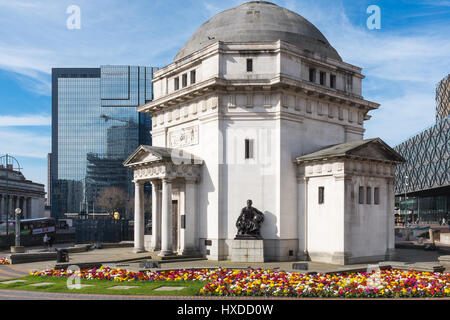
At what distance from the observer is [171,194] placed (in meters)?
36.7

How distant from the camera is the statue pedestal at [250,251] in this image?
1320 inches

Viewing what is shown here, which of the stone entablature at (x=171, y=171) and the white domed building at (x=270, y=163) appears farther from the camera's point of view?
the stone entablature at (x=171, y=171)

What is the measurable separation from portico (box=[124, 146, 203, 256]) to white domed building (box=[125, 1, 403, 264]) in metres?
0.08

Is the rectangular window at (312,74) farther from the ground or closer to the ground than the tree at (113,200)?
farther from the ground

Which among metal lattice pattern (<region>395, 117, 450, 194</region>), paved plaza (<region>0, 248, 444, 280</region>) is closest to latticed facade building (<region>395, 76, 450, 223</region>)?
metal lattice pattern (<region>395, 117, 450, 194</region>)

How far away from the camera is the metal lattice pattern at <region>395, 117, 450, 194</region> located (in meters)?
104

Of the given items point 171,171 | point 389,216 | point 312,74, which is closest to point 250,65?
point 312,74

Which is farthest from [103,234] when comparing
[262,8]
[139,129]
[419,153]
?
[139,129]

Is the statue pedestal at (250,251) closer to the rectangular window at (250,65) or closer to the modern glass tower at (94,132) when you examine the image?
the rectangular window at (250,65)

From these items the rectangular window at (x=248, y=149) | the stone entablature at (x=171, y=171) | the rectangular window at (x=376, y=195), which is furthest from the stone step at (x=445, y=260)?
the stone entablature at (x=171, y=171)

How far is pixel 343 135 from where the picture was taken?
4066 centimetres

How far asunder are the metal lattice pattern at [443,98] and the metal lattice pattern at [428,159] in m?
39.6

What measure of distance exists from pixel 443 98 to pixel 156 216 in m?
150
